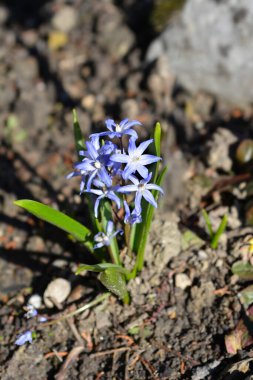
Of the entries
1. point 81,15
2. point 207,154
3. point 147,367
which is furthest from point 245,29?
point 147,367

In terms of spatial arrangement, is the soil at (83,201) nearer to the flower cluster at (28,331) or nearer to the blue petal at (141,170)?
the flower cluster at (28,331)

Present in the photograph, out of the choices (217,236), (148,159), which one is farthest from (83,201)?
(148,159)

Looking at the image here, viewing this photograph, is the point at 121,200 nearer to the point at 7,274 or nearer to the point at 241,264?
the point at 241,264

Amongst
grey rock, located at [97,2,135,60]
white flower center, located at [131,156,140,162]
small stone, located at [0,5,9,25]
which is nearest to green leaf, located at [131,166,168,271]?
white flower center, located at [131,156,140,162]

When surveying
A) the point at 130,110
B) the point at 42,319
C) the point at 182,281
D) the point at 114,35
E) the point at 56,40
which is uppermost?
the point at 56,40

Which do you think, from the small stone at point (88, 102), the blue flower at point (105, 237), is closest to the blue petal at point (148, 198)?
the blue flower at point (105, 237)

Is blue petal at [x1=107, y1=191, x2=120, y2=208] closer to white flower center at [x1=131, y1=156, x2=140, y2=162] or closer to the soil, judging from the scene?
white flower center at [x1=131, y1=156, x2=140, y2=162]

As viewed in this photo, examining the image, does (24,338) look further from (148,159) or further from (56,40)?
(56,40)
